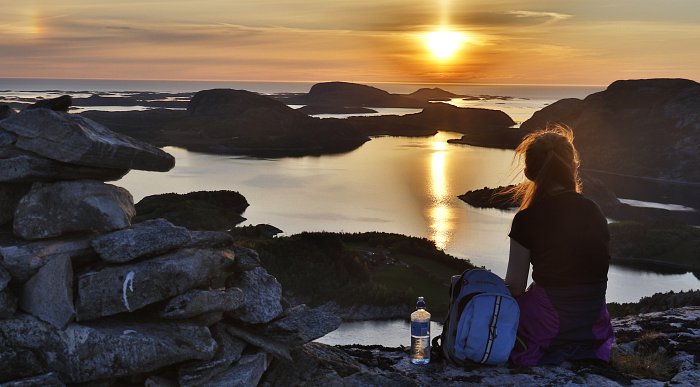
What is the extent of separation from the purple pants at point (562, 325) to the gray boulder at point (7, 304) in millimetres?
6075

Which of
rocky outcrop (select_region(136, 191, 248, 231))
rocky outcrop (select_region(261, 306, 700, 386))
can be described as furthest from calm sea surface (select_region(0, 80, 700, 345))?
rocky outcrop (select_region(261, 306, 700, 386))

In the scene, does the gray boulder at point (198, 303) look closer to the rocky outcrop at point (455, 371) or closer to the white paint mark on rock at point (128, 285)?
the white paint mark on rock at point (128, 285)

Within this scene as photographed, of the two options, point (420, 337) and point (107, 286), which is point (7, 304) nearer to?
point (107, 286)

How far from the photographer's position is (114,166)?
356 inches

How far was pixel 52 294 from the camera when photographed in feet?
25.8

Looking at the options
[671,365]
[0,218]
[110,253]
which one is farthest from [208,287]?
[671,365]

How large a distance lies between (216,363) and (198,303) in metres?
0.71

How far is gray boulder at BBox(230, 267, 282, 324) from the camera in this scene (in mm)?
8688

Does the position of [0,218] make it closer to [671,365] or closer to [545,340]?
[545,340]

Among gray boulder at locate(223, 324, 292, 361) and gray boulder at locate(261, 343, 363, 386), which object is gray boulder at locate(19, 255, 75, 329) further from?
gray boulder at locate(261, 343, 363, 386)

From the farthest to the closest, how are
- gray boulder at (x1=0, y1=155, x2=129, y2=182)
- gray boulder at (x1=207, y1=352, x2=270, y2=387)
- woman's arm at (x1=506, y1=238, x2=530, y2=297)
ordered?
woman's arm at (x1=506, y1=238, x2=530, y2=297)
gray boulder at (x1=0, y1=155, x2=129, y2=182)
gray boulder at (x1=207, y1=352, x2=270, y2=387)

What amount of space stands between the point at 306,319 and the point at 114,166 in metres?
3.17

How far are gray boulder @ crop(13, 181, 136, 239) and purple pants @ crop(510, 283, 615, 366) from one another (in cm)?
531

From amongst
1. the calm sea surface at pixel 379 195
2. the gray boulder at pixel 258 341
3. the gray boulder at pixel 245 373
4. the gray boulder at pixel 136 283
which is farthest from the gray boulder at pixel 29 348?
the calm sea surface at pixel 379 195
